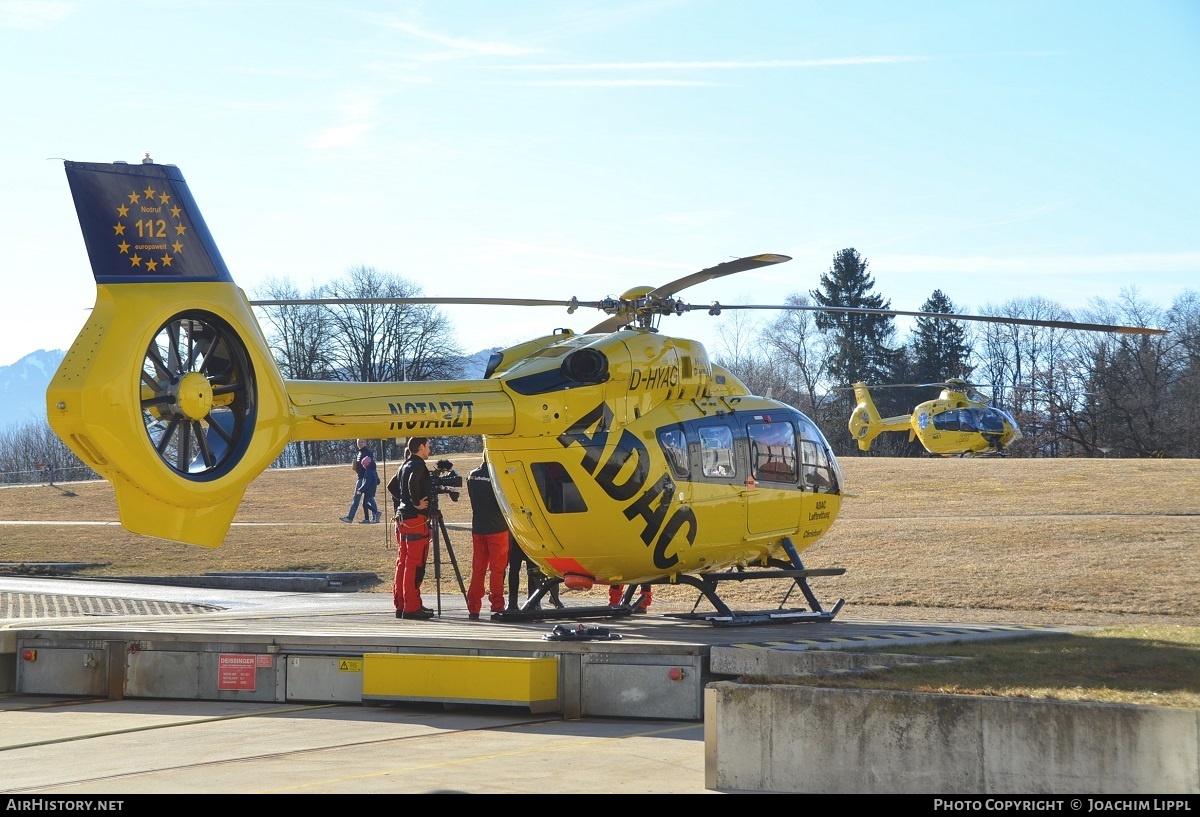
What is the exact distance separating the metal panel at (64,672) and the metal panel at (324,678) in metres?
2.22

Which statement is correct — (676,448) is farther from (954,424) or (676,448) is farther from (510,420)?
(954,424)

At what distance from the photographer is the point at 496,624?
44.4 ft

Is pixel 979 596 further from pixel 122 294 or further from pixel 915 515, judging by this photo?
pixel 122 294

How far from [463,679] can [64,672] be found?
477 cm

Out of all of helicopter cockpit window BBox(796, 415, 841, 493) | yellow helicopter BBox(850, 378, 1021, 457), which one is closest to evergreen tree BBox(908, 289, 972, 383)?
yellow helicopter BBox(850, 378, 1021, 457)

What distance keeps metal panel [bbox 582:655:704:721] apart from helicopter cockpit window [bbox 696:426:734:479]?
3349mm

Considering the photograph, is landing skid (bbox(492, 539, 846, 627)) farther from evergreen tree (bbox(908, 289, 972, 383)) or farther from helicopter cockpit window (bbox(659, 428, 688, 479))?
evergreen tree (bbox(908, 289, 972, 383))

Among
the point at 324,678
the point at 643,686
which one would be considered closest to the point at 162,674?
the point at 324,678

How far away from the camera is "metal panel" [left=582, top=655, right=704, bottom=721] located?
10484mm

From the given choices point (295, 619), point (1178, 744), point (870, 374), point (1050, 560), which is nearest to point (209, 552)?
point (295, 619)

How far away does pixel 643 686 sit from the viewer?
10688 mm

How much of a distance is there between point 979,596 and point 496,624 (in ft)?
27.7

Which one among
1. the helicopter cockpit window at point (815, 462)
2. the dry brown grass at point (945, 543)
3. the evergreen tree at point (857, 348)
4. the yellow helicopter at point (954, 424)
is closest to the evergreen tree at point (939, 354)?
the evergreen tree at point (857, 348)

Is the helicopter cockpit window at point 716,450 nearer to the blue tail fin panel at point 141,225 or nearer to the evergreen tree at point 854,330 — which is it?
the blue tail fin panel at point 141,225
